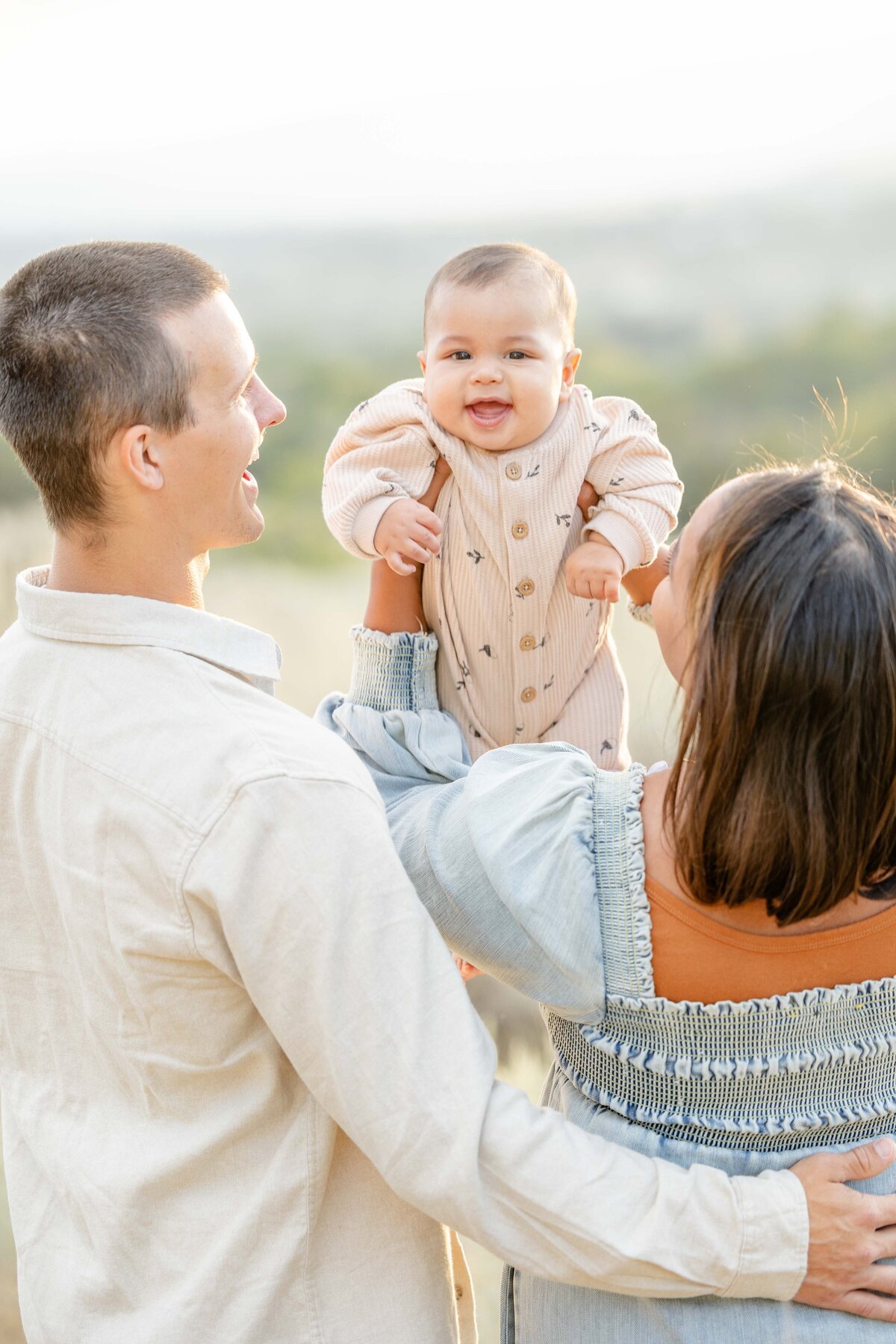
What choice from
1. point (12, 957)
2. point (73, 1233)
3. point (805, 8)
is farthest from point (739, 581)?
point (805, 8)

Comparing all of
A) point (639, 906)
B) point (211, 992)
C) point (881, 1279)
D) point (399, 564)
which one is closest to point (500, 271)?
point (399, 564)

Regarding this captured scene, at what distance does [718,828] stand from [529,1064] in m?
1.57

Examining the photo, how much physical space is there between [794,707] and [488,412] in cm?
74

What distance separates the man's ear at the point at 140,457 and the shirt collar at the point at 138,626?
0.12 m

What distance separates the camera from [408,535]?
1.56 m

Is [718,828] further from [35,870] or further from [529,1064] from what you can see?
[529,1064]

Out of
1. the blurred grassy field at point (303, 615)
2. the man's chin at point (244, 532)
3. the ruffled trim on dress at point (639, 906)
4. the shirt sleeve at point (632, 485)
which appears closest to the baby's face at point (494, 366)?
the shirt sleeve at point (632, 485)

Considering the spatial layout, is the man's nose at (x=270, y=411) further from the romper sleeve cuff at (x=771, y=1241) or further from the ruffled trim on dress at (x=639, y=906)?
the romper sleeve cuff at (x=771, y=1241)

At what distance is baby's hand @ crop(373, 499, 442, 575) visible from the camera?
5.10 ft

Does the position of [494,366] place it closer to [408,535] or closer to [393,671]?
[408,535]

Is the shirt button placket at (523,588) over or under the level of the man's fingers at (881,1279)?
over

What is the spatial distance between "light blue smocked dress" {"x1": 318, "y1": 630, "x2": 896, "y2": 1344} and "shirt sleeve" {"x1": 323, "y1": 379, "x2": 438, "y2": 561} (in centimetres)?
47

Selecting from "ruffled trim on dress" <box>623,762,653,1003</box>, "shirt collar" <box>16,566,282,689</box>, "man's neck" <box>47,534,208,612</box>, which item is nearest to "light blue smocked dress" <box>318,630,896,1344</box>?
"ruffled trim on dress" <box>623,762,653,1003</box>

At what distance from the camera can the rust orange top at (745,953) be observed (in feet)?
3.72
